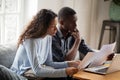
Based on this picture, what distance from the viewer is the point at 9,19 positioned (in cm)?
304

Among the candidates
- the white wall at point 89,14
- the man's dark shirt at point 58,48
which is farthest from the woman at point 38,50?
the white wall at point 89,14

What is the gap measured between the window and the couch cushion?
0.63 meters

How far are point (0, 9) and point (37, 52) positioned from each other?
1.04 metres

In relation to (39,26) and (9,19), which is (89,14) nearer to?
(9,19)

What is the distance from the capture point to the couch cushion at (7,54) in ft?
7.27

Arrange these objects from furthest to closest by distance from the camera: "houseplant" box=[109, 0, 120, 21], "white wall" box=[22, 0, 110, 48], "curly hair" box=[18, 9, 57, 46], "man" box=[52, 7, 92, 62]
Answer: "houseplant" box=[109, 0, 120, 21]
"white wall" box=[22, 0, 110, 48]
"man" box=[52, 7, 92, 62]
"curly hair" box=[18, 9, 57, 46]

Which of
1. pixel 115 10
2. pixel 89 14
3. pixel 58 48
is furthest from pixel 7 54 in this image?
pixel 115 10

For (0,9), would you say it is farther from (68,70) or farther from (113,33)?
(113,33)

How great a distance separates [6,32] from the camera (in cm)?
302

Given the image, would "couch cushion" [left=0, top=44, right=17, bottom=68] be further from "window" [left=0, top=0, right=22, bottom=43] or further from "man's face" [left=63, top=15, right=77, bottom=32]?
"window" [left=0, top=0, right=22, bottom=43]

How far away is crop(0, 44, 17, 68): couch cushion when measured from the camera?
221 centimetres

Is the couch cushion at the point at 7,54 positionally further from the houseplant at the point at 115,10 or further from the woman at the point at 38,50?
the houseplant at the point at 115,10

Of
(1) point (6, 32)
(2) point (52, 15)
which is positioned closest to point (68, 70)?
(2) point (52, 15)

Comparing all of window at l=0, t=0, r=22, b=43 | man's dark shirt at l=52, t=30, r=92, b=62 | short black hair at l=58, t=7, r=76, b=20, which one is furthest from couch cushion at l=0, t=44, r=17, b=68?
window at l=0, t=0, r=22, b=43
